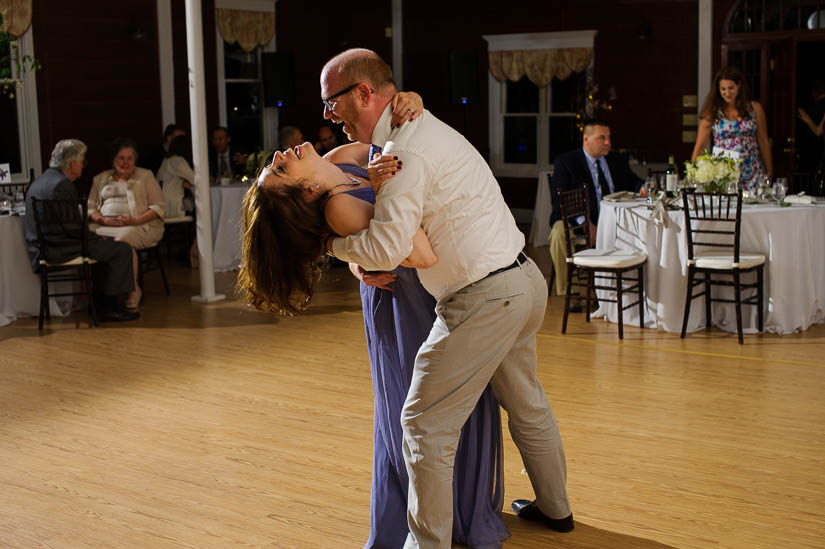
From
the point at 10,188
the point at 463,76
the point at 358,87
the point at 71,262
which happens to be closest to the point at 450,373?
the point at 358,87

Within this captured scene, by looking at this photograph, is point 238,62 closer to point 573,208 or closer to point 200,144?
point 200,144

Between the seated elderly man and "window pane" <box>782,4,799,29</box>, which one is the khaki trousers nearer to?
the seated elderly man

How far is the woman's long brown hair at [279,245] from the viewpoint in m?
2.48

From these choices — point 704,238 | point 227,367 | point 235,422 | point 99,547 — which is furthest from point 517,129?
point 99,547

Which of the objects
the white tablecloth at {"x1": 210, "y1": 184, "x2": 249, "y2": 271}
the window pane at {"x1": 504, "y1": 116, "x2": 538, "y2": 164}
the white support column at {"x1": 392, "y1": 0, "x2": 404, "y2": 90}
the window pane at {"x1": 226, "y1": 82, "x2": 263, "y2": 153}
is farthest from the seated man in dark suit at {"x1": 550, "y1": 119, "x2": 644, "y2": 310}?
the white support column at {"x1": 392, "y1": 0, "x2": 404, "y2": 90}

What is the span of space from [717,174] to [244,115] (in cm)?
714

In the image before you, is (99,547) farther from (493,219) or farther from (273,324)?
(273,324)

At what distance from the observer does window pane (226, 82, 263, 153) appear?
1173 cm

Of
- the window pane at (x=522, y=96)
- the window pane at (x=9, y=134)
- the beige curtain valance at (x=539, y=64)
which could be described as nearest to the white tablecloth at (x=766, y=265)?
the window pane at (x=9, y=134)

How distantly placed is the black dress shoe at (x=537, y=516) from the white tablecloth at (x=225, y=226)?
20.0 ft

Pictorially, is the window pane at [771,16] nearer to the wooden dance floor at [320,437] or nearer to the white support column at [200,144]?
the wooden dance floor at [320,437]

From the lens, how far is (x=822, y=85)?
34.4ft

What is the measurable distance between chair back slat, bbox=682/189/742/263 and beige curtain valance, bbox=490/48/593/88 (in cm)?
642

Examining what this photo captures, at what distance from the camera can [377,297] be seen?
2.95 metres
